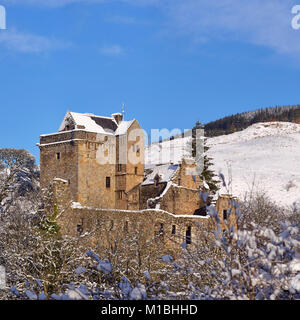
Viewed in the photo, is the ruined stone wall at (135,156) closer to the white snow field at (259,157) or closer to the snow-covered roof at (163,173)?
the snow-covered roof at (163,173)

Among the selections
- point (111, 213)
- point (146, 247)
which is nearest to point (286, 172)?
point (111, 213)

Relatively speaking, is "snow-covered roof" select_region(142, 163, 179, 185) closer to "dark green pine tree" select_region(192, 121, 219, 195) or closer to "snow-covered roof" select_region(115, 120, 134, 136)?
"snow-covered roof" select_region(115, 120, 134, 136)

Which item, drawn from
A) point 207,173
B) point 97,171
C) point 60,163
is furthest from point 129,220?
point 207,173

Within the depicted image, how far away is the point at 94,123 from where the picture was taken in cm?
5222

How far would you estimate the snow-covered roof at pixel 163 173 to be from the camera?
48.9 metres

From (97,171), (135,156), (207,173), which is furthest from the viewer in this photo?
(207,173)

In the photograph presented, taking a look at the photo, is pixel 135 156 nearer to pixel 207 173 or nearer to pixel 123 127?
pixel 123 127

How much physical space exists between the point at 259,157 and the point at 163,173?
62150 mm

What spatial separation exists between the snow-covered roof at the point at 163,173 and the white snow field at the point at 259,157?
603 inches

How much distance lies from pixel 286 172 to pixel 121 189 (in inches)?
2043

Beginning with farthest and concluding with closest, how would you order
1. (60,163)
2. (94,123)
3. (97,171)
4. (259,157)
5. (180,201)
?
(259,157) < (94,123) < (60,163) < (97,171) < (180,201)

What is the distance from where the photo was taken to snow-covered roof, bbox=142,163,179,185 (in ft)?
160

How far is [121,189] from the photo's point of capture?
2007 inches
